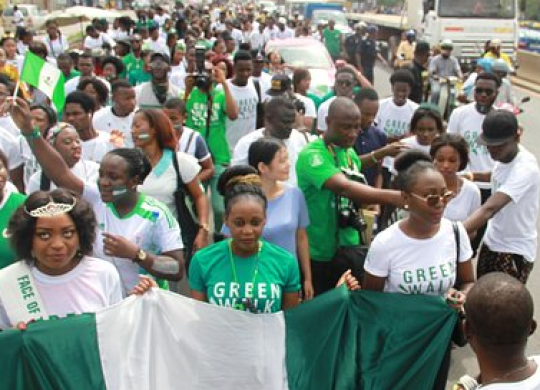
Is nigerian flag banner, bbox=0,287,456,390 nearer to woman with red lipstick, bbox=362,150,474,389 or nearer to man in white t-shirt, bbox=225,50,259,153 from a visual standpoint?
woman with red lipstick, bbox=362,150,474,389

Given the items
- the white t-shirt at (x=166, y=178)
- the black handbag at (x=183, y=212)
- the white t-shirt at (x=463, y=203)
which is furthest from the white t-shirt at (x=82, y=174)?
the white t-shirt at (x=463, y=203)

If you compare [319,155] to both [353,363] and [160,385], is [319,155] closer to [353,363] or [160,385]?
[353,363]

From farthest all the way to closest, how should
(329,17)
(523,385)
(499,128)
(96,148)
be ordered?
1. (329,17)
2. (96,148)
3. (499,128)
4. (523,385)

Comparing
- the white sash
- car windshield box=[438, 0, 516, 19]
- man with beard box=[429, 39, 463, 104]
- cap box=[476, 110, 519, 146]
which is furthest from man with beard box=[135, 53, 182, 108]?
car windshield box=[438, 0, 516, 19]

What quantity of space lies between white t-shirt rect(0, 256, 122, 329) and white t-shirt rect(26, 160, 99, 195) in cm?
127

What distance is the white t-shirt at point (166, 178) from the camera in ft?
A: 15.2

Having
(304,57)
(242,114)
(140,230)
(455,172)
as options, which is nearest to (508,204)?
(455,172)

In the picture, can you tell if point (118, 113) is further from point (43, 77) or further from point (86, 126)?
point (43, 77)

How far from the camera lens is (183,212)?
4781 millimetres

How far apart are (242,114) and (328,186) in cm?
366

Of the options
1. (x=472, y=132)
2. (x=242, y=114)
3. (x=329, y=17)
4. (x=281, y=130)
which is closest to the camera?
(x=281, y=130)

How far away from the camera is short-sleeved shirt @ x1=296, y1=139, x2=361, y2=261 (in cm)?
431

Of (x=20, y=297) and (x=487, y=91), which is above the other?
(x=487, y=91)

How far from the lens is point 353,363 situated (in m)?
3.59
